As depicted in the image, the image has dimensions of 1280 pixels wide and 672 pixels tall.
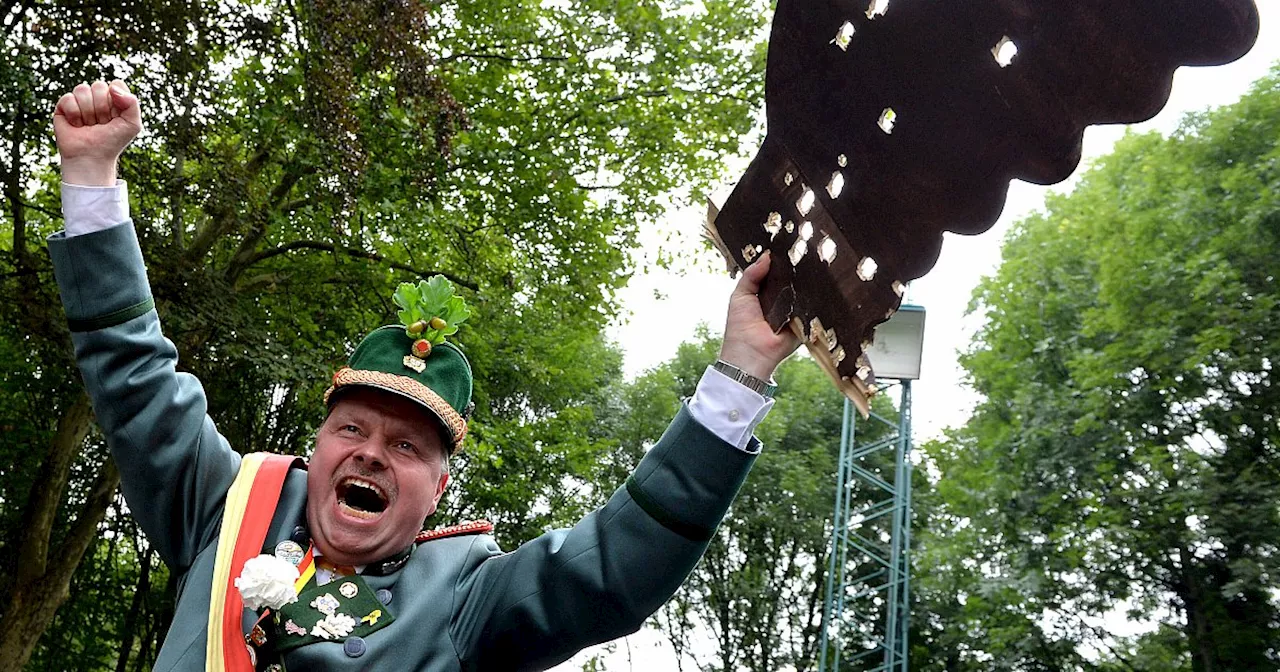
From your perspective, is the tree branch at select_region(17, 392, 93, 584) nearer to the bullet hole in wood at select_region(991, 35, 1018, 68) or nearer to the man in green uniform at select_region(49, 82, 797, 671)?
the man in green uniform at select_region(49, 82, 797, 671)

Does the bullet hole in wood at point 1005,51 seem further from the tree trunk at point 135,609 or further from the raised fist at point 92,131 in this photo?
the tree trunk at point 135,609

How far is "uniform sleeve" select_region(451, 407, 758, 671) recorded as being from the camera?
6.37 feet

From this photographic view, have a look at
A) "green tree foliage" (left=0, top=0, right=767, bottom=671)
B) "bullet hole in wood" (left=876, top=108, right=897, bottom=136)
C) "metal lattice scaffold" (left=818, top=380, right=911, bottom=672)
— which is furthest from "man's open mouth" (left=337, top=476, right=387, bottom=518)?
"metal lattice scaffold" (left=818, top=380, right=911, bottom=672)

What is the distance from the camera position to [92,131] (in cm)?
213

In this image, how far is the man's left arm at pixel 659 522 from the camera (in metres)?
1.94

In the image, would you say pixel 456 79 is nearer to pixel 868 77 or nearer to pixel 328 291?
pixel 328 291

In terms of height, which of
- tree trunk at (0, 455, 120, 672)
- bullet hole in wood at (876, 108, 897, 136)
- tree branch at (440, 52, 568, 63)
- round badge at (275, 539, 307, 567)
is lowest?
round badge at (275, 539, 307, 567)

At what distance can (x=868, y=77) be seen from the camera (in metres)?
1.70

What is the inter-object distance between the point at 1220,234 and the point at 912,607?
961 cm

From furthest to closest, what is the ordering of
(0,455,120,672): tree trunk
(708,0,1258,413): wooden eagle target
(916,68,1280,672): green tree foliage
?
1. (916,68,1280,672): green tree foliage
2. (0,455,120,672): tree trunk
3. (708,0,1258,413): wooden eagle target

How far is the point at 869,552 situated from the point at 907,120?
15209 millimetres

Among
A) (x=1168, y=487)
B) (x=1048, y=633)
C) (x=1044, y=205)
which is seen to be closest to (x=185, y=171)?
(x=1168, y=487)

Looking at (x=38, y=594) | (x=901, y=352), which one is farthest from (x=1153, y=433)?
(x=38, y=594)

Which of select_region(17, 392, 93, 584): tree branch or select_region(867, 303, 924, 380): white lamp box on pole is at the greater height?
select_region(867, 303, 924, 380): white lamp box on pole
